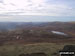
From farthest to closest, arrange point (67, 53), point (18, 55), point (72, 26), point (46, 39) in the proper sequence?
point (72, 26) < point (46, 39) < point (18, 55) < point (67, 53)

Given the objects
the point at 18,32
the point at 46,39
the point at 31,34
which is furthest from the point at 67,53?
the point at 18,32

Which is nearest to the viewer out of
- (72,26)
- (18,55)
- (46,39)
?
(18,55)

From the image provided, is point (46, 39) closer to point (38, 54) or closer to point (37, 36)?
point (37, 36)

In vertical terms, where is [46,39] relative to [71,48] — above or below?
below

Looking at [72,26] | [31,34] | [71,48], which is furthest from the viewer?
[72,26]

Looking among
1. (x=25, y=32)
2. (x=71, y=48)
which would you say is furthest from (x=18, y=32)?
(x=71, y=48)

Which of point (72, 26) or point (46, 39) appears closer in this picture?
point (46, 39)

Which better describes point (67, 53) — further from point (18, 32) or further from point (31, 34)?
point (18, 32)

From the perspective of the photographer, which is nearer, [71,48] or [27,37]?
[71,48]

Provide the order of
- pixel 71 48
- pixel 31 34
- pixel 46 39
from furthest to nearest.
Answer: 1. pixel 31 34
2. pixel 46 39
3. pixel 71 48
